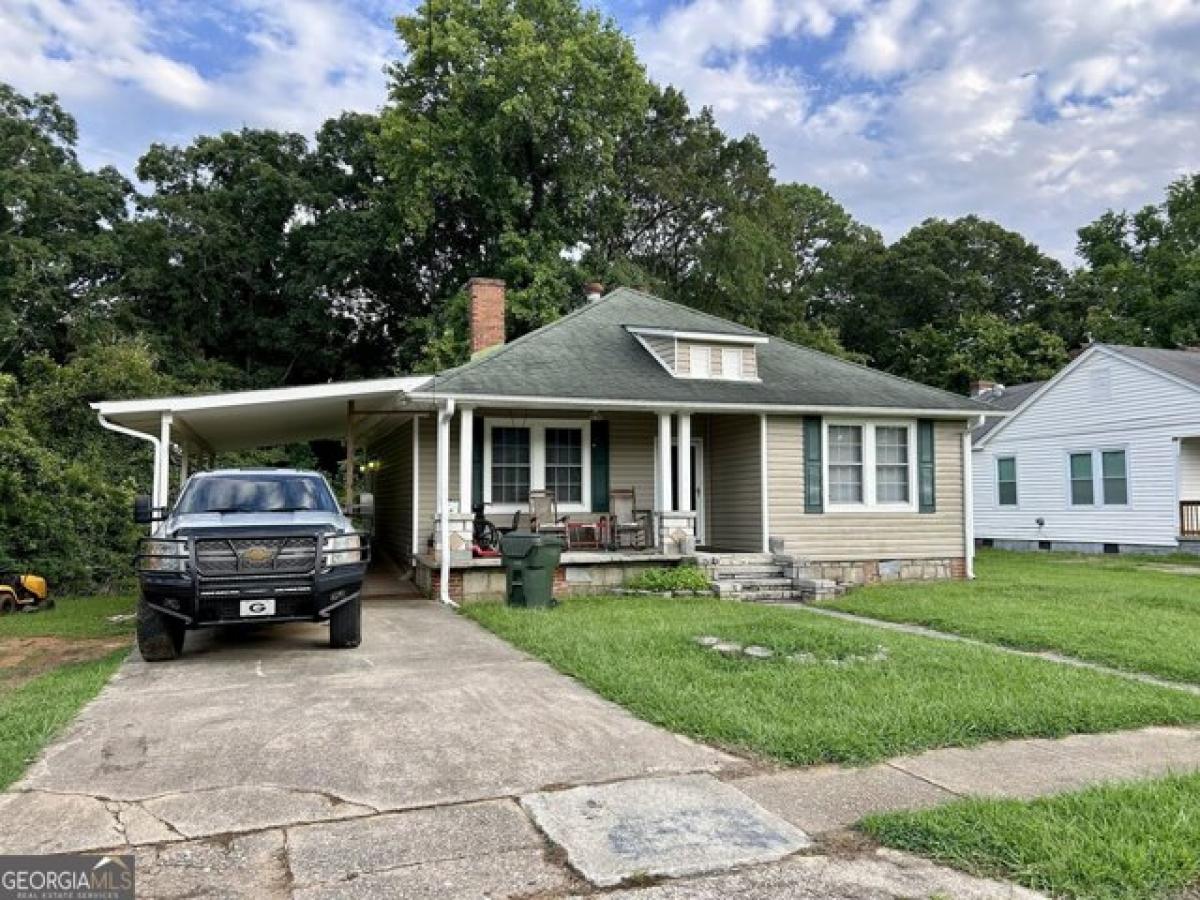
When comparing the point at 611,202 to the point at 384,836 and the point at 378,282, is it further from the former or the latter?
the point at 384,836

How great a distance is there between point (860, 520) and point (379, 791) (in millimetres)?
11315

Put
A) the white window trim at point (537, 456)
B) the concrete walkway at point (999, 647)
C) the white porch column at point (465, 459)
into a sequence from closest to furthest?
1. the concrete walkway at point (999, 647)
2. the white porch column at point (465, 459)
3. the white window trim at point (537, 456)

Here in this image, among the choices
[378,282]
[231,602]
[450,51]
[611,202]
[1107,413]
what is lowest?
[231,602]

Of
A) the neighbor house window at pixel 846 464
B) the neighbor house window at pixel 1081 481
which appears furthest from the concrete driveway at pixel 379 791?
the neighbor house window at pixel 1081 481

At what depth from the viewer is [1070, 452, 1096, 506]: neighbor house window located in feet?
71.4

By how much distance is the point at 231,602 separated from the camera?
23.6 feet

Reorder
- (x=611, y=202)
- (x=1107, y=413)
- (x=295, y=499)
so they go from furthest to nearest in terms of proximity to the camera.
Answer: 1. (x=611, y=202)
2. (x=1107, y=413)
3. (x=295, y=499)

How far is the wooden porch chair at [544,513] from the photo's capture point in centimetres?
1283

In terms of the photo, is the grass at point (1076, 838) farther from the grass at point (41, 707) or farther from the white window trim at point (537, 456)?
the white window trim at point (537, 456)

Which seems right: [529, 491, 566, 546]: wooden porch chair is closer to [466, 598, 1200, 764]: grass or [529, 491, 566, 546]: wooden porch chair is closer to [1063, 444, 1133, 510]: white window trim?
[466, 598, 1200, 764]: grass

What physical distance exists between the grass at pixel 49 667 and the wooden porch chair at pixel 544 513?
5.68m

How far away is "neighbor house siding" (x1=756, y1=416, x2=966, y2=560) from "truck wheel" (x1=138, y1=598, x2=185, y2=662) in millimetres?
9101

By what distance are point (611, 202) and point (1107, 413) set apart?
17.2 m

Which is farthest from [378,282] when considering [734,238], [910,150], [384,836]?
[384,836]
